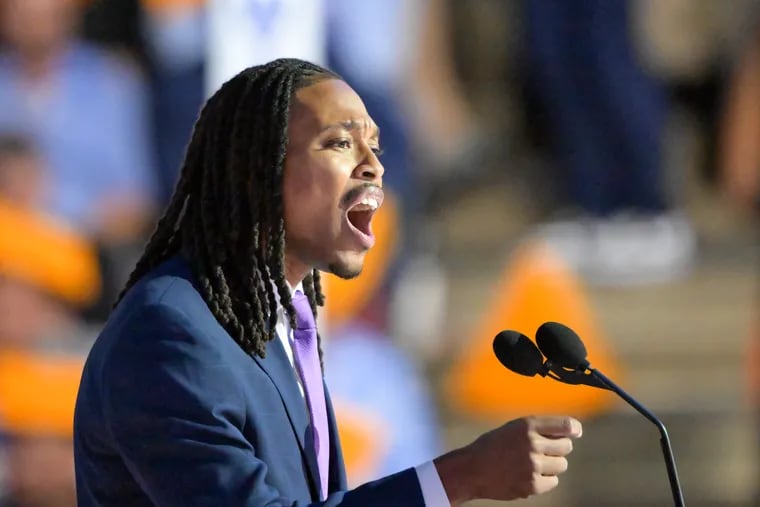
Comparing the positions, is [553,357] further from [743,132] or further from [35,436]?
[743,132]

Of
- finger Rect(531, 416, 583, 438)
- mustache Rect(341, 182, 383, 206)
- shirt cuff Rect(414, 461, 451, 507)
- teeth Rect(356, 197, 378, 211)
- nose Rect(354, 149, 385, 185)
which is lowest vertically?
shirt cuff Rect(414, 461, 451, 507)

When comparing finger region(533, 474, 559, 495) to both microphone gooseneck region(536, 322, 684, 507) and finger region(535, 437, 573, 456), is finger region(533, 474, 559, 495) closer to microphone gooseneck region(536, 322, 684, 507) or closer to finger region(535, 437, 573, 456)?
finger region(535, 437, 573, 456)

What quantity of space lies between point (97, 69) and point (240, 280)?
4.82 m

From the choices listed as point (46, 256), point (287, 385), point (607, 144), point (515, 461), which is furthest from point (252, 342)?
point (607, 144)

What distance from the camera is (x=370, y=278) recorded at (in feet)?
21.8

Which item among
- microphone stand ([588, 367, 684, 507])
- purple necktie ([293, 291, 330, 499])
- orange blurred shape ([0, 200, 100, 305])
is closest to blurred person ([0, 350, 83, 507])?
orange blurred shape ([0, 200, 100, 305])

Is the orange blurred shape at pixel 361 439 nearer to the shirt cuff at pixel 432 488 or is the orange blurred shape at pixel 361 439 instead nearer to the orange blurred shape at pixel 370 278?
the orange blurred shape at pixel 370 278

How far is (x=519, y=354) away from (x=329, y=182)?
0.43 meters

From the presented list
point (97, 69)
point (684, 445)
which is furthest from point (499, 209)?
point (97, 69)

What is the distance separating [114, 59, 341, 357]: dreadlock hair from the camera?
277cm

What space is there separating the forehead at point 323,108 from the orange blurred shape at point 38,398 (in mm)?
3920

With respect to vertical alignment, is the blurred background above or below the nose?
below

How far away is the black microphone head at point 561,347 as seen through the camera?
2.67m

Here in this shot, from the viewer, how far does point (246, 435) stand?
8.66ft
